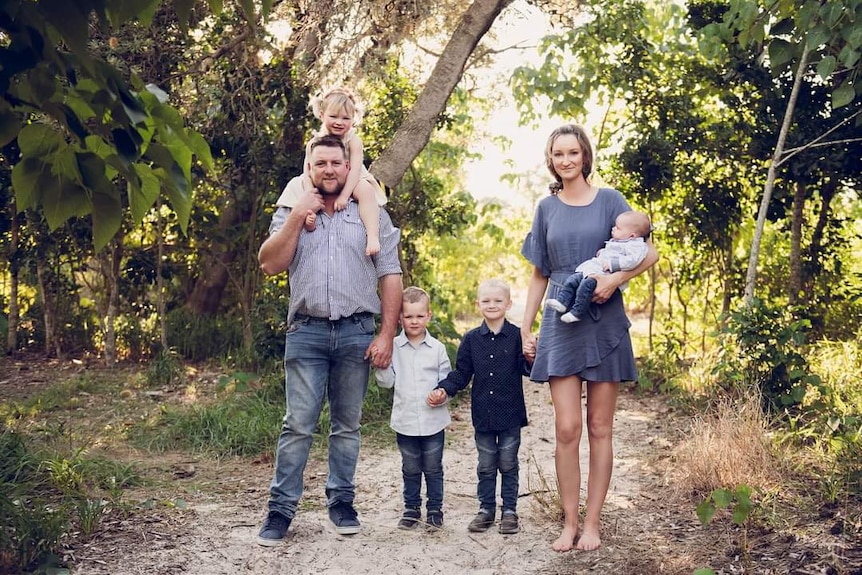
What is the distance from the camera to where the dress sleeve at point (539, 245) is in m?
3.83

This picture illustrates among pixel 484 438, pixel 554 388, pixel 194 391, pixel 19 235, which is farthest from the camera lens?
pixel 19 235

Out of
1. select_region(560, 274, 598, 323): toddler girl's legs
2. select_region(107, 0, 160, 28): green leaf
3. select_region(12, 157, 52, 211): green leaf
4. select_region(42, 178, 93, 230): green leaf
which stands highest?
select_region(107, 0, 160, 28): green leaf

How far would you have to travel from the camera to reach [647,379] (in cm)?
741

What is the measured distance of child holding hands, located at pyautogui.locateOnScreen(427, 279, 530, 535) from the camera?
3980mm

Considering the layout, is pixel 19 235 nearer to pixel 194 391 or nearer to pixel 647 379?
pixel 194 391

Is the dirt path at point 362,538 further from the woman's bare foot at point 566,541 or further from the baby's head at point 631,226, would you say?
the baby's head at point 631,226

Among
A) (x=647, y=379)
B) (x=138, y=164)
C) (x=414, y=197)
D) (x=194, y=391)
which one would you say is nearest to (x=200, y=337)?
(x=194, y=391)

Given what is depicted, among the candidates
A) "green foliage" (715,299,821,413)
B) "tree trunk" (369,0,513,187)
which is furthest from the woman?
"tree trunk" (369,0,513,187)

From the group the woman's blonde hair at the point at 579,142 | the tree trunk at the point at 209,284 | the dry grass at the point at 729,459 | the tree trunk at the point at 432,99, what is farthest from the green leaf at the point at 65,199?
the tree trunk at the point at 209,284

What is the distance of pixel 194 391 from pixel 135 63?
8.82 feet

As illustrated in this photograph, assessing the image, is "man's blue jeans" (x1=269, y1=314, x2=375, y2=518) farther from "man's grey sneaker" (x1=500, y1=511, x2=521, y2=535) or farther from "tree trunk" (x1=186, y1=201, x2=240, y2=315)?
"tree trunk" (x1=186, y1=201, x2=240, y2=315)

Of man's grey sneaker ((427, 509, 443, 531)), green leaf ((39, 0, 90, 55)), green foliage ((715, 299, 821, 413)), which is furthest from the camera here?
green foliage ((715, 299, 821, 413))

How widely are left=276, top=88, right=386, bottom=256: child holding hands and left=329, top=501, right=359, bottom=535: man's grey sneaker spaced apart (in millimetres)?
1154

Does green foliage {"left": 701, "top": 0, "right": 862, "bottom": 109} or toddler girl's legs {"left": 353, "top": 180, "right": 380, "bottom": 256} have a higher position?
green foliage {"left": 701, "top": 0, "right": 862, "bottom": 109}
